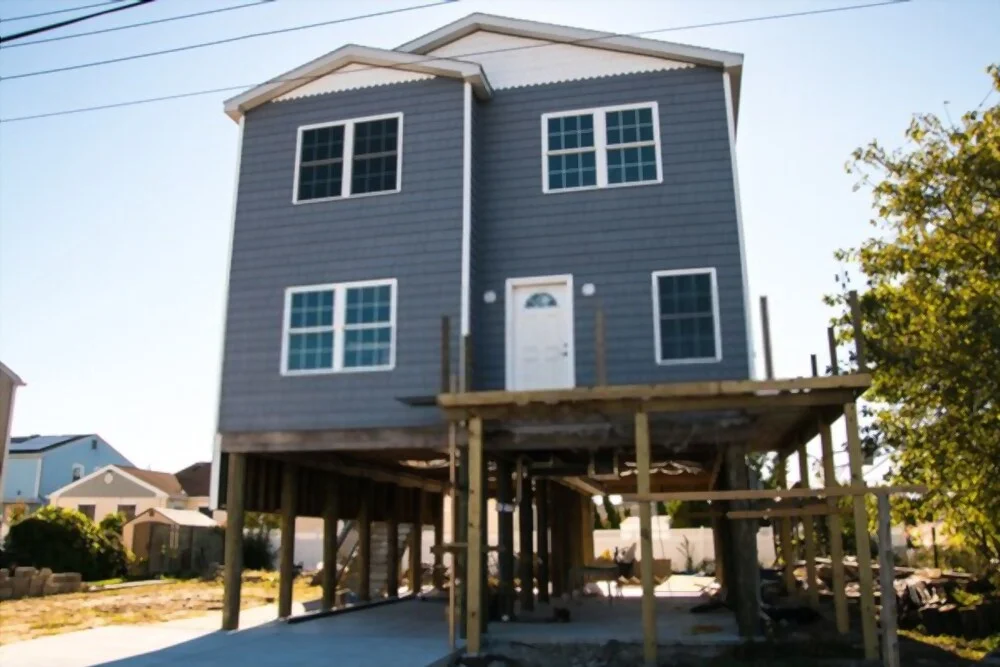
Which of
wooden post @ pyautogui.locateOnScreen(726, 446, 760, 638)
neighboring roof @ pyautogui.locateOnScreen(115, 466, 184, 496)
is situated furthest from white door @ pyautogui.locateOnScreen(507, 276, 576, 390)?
neighboring roof @ pyautogui.locateOnScreen(115, 466, 184, 496)

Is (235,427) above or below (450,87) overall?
below

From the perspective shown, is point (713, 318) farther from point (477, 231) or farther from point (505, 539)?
point (505, 539)

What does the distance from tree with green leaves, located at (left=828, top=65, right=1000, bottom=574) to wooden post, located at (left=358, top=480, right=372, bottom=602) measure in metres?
10.3

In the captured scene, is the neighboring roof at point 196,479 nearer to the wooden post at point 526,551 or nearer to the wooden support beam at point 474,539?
the wooden post at point 526,551

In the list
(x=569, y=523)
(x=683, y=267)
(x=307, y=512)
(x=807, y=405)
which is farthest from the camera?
(x=569, y=523)

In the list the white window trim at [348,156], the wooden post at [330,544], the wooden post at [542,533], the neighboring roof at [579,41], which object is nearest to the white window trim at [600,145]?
the neighboring roof at [579,41]

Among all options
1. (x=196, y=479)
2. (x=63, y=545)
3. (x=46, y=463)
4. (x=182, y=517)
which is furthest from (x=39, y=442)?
(x=63, y=545)

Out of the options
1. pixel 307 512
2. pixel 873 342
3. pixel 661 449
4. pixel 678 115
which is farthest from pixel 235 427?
pixel 873 342

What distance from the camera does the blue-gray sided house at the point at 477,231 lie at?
12984 mm

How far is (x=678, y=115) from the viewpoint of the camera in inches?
538

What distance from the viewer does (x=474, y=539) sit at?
36.3ft

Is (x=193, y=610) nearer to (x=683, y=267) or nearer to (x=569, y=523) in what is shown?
(x=569, y=523)

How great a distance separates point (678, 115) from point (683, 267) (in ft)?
8.09

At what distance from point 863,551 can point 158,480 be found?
40806 mm
